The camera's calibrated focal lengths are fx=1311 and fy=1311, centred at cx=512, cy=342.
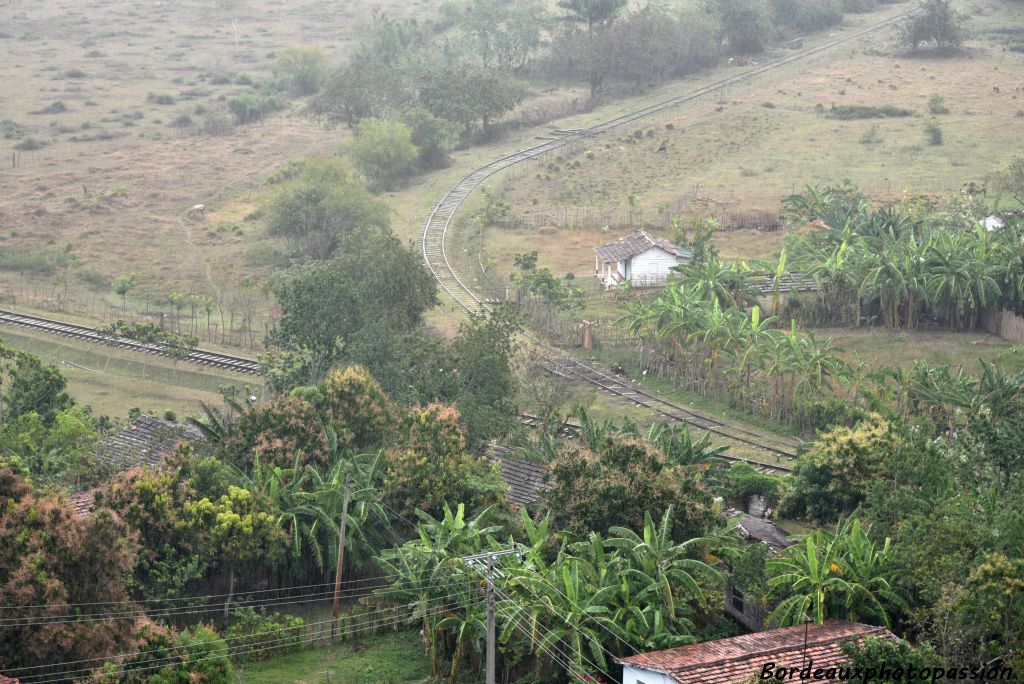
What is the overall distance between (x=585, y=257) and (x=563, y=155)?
55.3 ft

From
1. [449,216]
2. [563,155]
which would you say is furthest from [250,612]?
[563,155]

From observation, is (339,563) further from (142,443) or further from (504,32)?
(504,32)

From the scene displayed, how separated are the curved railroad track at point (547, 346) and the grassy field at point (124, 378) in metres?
9.91

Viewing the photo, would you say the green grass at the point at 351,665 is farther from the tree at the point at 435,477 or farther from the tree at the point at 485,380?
the tree at the point at 485,380

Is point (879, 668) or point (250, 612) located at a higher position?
point (879, 668)

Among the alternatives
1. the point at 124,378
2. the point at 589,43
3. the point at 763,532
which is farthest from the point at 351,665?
the point at 589,43

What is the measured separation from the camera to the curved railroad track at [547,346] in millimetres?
39094

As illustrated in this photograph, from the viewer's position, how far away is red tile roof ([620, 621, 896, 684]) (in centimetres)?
2181

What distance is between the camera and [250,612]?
26469 mm

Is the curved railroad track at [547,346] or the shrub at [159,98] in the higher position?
the shrub at [159,98]

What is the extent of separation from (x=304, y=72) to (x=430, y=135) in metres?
23.1

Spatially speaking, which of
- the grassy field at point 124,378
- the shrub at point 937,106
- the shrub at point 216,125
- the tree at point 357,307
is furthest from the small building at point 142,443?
the shrub at point 937,106

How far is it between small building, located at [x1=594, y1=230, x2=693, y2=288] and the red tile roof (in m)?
30.6

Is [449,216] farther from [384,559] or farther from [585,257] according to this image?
[384,559]
